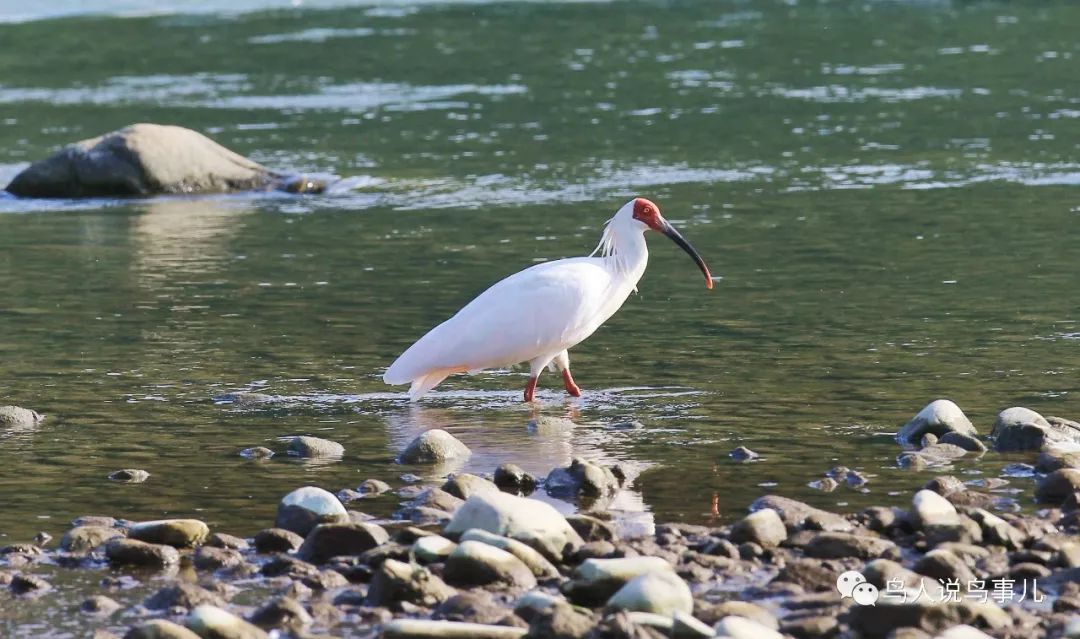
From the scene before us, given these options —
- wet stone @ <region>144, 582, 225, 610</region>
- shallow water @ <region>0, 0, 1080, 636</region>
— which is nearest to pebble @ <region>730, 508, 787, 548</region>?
shallow water @ <region>0, 0, 1080, 636</region>

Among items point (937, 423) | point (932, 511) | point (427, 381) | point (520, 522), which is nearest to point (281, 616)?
point (520, 522)

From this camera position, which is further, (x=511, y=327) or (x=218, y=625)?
(x=511, y=327)

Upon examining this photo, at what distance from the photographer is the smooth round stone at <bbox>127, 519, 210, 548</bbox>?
910cm

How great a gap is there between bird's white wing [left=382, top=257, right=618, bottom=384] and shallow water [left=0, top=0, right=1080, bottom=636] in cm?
35

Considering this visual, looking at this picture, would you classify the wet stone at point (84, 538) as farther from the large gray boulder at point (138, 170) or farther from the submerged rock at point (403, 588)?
the large gray boulder at point (138, 170)

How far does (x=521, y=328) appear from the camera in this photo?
490 inches

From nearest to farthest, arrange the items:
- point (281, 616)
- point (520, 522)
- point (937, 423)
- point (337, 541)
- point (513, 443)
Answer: point (281, 616), point (520, 522), point (337, 541), point (937, 423), point (513, 443)

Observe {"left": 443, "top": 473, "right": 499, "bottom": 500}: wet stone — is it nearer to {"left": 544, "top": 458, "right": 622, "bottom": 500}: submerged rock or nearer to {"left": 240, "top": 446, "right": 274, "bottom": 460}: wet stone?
{"left": 544, "top": 458, "right": 622, "bottom": 500}: submerged rock

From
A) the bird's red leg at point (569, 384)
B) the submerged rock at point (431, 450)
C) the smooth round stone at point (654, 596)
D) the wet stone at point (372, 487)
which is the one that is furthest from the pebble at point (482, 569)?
the bird's red leg at point (569, 384)

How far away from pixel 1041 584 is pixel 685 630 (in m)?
1.76

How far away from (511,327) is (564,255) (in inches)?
252

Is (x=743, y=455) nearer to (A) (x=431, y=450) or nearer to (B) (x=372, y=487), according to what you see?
(A) (x=431, y=450)

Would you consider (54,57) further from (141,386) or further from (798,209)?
(141,386)

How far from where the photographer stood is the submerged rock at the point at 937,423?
35.8 ft
